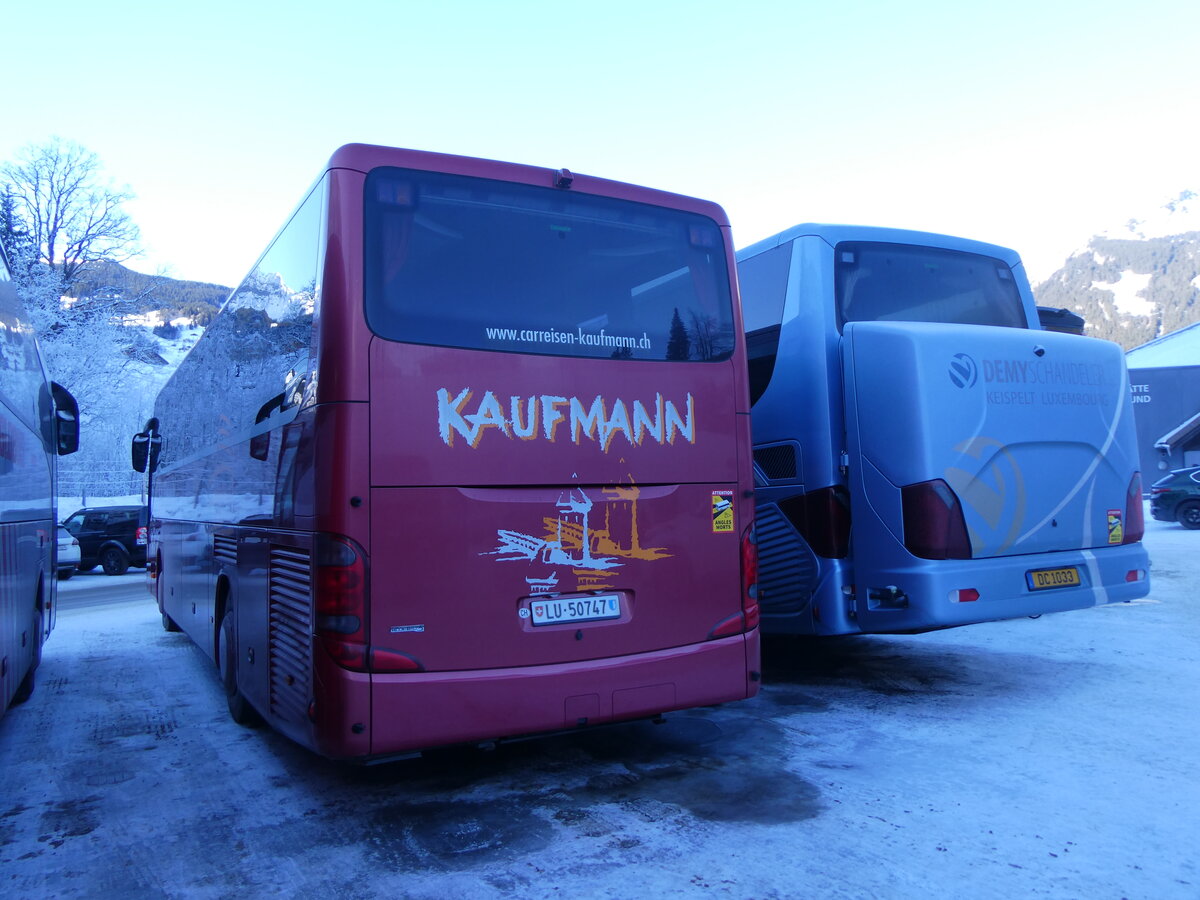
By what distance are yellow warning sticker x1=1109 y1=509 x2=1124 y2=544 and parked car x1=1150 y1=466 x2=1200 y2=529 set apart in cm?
1765

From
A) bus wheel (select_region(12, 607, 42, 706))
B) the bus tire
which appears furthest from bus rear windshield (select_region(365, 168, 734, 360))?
the bus tire

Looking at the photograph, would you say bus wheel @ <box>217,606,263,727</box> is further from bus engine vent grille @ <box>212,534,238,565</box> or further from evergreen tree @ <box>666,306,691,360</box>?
evergreen tree @ <box>666,306,691,360</box>

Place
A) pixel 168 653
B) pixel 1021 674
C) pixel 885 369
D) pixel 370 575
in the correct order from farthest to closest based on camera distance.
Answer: pixel 168 653 < pixel 1021 674 < pixel 885 369 < pixel 370 575

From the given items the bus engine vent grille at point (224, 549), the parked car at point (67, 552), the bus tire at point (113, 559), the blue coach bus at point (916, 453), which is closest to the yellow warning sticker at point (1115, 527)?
the blue coach bus at point (916, 453)

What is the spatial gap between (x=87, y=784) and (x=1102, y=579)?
669 centimetres

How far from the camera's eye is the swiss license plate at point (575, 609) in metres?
4.41

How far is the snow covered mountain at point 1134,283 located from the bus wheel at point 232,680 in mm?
142955

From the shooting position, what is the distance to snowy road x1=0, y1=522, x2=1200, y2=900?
3568mm

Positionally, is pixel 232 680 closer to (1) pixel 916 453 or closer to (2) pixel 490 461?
(2) pixel 490 461

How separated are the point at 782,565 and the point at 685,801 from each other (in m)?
2.72

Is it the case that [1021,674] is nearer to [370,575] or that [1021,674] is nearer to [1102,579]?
[1102,579]

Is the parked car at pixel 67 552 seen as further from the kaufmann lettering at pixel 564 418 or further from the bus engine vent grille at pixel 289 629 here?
the kaufmann lettering at pixel 564 418

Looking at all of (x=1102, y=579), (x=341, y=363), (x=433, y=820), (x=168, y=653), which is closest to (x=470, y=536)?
(x=341, y=363)

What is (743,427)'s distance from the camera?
205 inches
